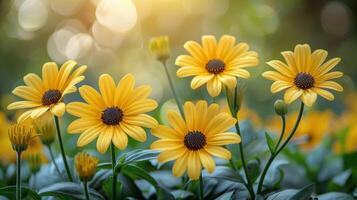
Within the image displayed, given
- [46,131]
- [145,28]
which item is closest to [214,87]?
[46,131]

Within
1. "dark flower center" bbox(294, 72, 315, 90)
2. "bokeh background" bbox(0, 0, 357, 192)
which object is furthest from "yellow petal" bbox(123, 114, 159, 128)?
"bokeh background" bbox(0, 0, 357, 192)

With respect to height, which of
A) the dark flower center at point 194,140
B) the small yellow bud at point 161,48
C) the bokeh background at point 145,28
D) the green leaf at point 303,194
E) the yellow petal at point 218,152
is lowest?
the green leaf at point 303,194

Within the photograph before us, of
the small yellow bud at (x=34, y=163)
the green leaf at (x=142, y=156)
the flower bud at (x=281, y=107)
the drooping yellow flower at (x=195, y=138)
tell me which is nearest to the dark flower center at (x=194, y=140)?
the drooping yellow flower at (x=195, y=138)

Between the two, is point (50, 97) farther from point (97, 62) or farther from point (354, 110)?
point (97, 62)

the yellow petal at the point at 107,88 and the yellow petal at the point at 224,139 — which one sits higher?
the yellow petal at the point at 107,88

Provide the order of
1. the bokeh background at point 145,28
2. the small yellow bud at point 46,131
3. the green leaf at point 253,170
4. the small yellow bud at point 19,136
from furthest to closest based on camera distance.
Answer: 1. the bokeh background at point 145,28
2. the small yellow bud at point 46,131
3. the green leaf at point 253,170
4. the small yellow bud at point 19,136

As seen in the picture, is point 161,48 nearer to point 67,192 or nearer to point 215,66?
point 215,66

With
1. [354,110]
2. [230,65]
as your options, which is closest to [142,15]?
[354,110]

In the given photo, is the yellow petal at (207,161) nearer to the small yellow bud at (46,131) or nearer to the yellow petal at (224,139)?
the yellow petal at (224,139)

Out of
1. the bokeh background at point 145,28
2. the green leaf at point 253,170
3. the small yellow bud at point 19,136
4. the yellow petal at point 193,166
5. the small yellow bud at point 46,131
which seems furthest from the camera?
the bokeh background at point 145,28
